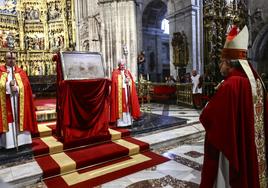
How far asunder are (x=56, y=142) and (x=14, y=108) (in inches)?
41.1

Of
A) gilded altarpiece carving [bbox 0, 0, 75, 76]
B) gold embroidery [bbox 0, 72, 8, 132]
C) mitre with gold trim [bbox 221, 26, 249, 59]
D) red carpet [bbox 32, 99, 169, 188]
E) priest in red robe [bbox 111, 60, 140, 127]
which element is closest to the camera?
mitre with gold trim [bbox 221, 26, 249, 59]

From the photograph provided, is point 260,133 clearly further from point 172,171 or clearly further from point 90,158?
point 90,158

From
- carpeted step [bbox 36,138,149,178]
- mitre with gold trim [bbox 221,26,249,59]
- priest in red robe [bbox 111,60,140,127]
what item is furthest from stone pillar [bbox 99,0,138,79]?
mitre with gold trim [bbox 221,26,249,59]

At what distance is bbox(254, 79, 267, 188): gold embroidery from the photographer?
2352 mm

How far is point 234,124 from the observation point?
7.00 feet

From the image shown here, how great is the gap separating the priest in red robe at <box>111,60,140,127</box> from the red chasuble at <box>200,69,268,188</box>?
4.02m

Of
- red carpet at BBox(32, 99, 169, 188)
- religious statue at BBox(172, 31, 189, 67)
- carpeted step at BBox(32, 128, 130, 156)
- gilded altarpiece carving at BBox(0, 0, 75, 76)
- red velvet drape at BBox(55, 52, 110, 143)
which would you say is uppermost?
gilded altarpiece carving at BBox(0, 0, 75, 76)

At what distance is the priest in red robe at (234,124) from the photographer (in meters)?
2.13

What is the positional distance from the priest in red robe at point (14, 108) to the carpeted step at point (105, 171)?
1.16m

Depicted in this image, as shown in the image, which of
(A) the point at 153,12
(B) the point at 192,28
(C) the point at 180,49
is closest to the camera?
(B) the point at 192,28

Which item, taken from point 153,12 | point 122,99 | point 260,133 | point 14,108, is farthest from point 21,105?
point 153,12

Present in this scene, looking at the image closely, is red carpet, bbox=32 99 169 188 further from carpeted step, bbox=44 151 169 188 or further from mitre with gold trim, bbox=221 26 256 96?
mitre with gold trim, bbox=221 26 256 96

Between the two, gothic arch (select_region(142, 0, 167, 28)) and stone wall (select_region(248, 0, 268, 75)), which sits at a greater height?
gothic arch (select_region(142, 0, 167, 28))

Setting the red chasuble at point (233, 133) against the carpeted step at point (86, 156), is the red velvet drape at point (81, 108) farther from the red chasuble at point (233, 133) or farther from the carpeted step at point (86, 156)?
the red chasuble at point (233, 133)
